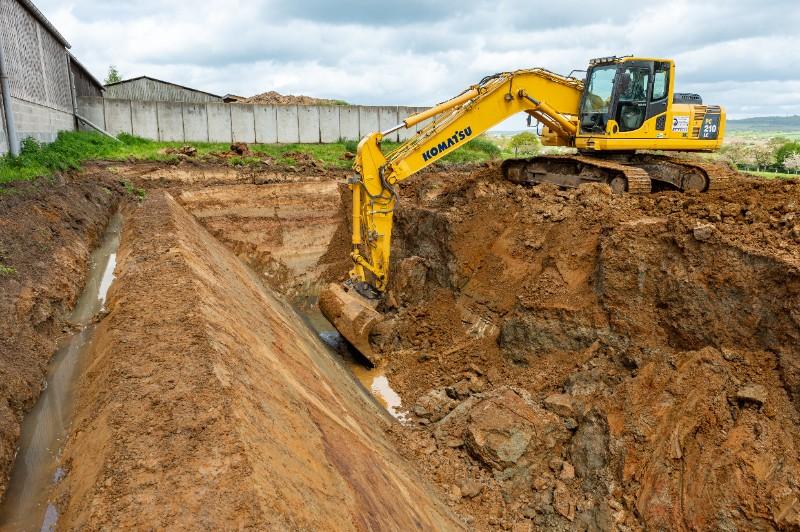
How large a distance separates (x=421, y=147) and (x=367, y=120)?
16.4 meters

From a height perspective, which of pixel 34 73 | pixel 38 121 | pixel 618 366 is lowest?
pixel 618 366

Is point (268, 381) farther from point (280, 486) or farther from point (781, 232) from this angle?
point (781, 232)

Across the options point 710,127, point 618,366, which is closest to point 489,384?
point 618,366

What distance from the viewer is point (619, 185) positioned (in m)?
11.0

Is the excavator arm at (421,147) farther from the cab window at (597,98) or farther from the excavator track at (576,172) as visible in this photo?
the excavator track at (576,172)

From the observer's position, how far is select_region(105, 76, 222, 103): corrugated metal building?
111 ft

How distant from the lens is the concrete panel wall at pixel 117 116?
22812mm

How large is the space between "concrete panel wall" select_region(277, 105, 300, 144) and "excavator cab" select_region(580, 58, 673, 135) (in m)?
16.7

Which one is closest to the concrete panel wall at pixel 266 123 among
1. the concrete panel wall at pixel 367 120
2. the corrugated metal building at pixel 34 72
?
the concrete panel wall at pixel 367 120

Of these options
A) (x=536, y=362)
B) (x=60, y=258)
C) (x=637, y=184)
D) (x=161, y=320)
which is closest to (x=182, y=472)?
(x=161, y=320)

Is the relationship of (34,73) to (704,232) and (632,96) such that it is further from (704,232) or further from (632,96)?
(704,232)

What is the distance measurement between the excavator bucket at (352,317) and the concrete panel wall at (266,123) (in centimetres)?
1609

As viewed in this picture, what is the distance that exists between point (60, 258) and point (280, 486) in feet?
22.6

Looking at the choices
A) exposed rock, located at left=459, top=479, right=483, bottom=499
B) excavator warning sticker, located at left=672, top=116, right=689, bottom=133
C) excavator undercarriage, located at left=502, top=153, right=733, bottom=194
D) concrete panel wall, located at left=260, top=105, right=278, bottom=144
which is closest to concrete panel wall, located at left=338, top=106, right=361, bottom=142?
concrete panel wall, located at left=260, top=105, right=278, bottom=144
